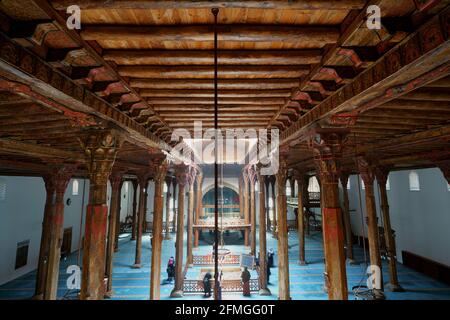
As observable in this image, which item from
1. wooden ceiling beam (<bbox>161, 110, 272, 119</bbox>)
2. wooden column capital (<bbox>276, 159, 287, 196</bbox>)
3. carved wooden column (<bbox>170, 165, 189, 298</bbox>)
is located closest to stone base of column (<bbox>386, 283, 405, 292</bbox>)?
wooden column capital (<bbox>276, 159, 287, 196</bbox>)

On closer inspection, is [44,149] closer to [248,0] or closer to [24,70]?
[24,70]

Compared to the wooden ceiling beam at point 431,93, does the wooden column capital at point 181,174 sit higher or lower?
lower

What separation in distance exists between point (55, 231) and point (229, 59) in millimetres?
8198

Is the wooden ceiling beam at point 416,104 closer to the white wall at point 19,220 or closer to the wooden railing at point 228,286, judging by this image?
the wooden railing at point 228,286

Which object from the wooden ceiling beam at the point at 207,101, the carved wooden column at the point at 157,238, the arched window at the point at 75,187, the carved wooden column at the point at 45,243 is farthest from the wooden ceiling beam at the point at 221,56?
the arched window at the point at 75,187

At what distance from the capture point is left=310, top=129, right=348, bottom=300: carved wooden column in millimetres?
3848

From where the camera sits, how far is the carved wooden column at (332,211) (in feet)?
12.6

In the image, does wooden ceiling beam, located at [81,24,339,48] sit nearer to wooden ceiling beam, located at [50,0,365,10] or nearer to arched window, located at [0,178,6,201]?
wooden ceiling beam, located at [50,0,365,10]

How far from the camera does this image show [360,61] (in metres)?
2.39

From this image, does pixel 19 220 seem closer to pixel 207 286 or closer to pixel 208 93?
pixel 207 286

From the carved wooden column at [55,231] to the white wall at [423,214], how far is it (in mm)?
14363

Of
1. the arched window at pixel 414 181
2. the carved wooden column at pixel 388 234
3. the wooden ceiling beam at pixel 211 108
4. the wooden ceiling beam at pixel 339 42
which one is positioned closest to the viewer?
the wooden ceiling beam at pixel 339 42
